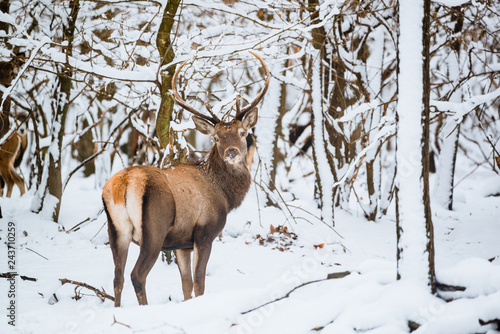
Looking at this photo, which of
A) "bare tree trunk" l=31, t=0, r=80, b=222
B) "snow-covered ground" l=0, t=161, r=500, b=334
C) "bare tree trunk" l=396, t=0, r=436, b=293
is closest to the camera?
"snow-covered ground" l=0, t=161, r=500, b=334

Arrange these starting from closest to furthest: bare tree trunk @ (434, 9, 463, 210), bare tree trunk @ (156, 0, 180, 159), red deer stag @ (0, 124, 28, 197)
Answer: bare tree trunk @ (156, 0, 180, 159) → bare tree trunk @ (434, 9, 463, 210) → red deer stag @ (0, 124, 28, 197)

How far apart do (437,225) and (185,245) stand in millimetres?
4983

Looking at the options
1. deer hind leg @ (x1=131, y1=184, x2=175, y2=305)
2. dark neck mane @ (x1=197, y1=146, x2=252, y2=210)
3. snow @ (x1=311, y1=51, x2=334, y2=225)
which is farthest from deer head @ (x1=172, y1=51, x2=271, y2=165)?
snow @ (x1=311, y1=51, x2=334, y2=225)

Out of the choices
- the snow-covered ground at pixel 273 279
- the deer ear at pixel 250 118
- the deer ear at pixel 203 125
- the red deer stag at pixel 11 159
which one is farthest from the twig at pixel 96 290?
the red deer stag at pixel 11 159

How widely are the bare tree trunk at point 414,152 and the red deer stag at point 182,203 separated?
7.44 feet

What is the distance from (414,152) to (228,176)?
2842 millimetres

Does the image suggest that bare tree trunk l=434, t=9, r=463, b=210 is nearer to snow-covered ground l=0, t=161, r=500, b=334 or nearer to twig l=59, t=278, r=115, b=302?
snow-covered ground l=0, t=161, r=500, b=334

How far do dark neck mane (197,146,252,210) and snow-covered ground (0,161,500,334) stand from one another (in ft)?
3.44

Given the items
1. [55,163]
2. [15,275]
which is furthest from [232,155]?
[55,163]

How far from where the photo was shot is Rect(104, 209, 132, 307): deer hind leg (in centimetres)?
438

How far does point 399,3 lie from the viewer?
3178mm

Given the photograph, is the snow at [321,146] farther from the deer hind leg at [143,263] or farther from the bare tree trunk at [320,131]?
the deer hind leg at [143,263]

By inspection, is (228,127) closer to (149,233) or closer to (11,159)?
(149,233)

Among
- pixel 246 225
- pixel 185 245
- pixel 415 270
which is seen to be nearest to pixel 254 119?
pixel 185 245
